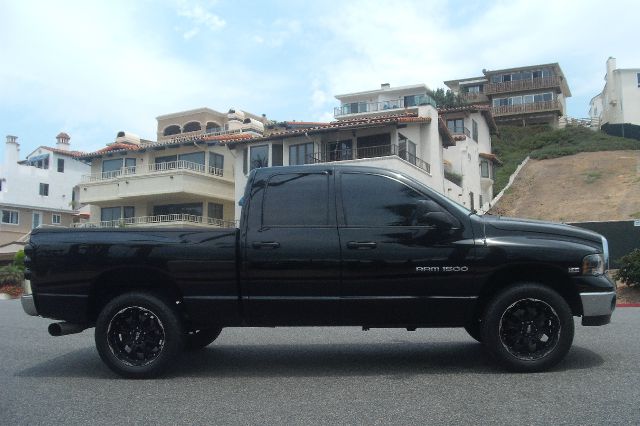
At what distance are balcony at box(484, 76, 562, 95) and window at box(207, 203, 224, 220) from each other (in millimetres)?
37925

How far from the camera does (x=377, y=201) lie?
19.1 ft

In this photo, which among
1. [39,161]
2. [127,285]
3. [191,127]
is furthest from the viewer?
[39,161]

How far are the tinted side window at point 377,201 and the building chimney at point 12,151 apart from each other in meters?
53.6

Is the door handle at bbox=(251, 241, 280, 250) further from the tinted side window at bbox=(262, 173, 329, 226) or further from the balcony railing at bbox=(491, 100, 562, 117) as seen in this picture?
the balcony railing at bbox=(491, 100, 562, 117)

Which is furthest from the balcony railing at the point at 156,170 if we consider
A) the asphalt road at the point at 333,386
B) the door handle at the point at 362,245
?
the door handle at the point at 362,245

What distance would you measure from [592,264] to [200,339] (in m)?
4.45

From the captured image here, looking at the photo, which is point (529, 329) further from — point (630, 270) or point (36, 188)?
point (36, 188)

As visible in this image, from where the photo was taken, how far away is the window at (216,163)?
38.2m

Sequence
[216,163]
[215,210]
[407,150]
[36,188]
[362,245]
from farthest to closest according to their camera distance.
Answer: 1. [36,188]
2. [216,163]
3. [215,210]
4. [407,150]
5. [362,245]

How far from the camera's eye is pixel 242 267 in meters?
5.70

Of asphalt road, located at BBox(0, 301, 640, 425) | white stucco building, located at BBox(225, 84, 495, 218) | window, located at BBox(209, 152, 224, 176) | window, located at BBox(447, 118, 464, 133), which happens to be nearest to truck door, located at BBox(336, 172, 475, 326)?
asphalt road, located at BBox(0, 301, 640, 425)

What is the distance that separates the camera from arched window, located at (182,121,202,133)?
173 ft

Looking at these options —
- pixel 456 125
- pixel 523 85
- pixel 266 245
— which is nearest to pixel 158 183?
pixel 456 125

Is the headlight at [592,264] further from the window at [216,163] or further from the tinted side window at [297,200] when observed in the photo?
the window at [216,163]
